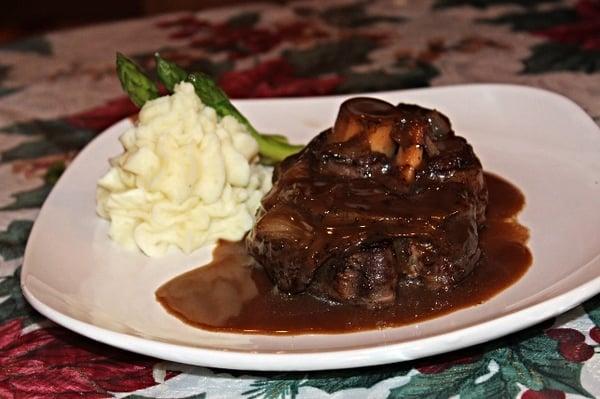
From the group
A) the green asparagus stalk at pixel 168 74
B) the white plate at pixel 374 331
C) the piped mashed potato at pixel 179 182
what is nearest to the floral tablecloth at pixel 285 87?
the white plate at pixel 374 331

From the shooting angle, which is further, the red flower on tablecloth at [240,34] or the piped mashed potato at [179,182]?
the red flower on tablecloth at [240,34]

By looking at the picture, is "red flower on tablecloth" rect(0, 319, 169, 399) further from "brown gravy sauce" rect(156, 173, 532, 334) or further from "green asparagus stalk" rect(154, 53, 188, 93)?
"green asparagus stalk" rect(154, 53, 188, 93)

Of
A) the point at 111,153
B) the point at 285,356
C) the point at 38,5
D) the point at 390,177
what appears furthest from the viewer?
the point at 38,5

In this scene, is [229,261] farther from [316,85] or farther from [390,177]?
[316,85]

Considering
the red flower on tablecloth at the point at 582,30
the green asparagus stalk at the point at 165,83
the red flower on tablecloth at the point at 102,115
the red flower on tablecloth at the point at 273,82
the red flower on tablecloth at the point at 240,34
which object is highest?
the green asparagus stalk at the point at 165,83

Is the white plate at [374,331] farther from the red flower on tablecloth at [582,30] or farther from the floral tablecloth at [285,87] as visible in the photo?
the red flower on tablecloth at [582,30]

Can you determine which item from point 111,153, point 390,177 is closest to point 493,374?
point 390,177

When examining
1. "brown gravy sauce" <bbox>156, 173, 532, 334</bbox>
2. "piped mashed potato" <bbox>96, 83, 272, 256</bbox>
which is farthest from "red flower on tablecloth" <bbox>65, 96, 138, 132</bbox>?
"brown gravy sauce" <bbox>156, 173, 532, 334</bbox>
